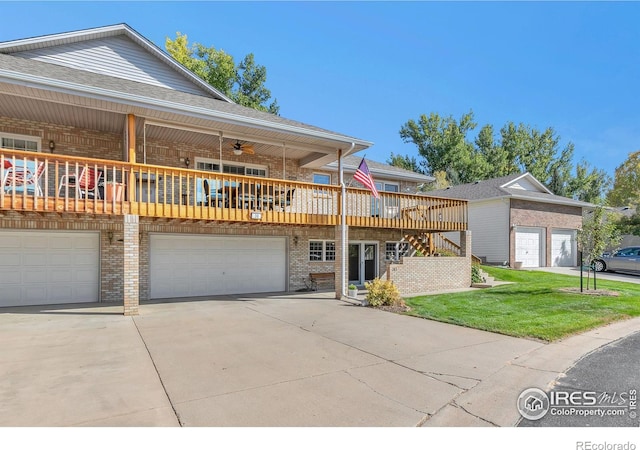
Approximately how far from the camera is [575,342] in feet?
21.6

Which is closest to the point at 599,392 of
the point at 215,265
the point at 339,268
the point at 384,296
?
the point at 384,296

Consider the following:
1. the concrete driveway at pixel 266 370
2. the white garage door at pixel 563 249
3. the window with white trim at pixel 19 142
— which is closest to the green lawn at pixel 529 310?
the concrete driveway at pixel 266 370

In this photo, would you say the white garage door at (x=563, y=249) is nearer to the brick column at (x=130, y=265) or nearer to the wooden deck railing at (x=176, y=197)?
the wooden deck railing at (x=176, y=197)

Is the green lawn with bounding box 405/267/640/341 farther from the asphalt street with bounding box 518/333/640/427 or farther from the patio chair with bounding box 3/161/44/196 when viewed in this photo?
the patio chair with bounding box 3/161/44/196

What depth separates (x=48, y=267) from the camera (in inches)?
426

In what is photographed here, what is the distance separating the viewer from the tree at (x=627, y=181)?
37.1m

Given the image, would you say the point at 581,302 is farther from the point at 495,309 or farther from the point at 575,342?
the point at 575,342

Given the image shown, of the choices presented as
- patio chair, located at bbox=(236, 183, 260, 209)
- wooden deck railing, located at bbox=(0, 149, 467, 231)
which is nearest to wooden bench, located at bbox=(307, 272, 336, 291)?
wooden deck railing, located at bbox=(0, 149, 467, 231)

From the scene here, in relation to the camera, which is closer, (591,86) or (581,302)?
(581,302)

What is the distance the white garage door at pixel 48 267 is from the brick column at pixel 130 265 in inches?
128

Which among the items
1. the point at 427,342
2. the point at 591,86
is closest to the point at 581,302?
the point at 427,342

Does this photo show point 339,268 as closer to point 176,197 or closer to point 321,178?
point 321,178

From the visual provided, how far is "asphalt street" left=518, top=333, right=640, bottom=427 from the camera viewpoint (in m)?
3.64

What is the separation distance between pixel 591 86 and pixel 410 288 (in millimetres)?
18267
